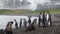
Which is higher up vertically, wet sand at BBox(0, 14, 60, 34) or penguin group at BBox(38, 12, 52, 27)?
penguin group at BBox(38, 12, 52, 27)

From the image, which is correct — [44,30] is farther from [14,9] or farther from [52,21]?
[14,9]

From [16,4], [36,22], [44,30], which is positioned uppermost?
[16,4]

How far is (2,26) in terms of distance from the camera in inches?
80.7

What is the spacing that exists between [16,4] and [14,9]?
0.30ft

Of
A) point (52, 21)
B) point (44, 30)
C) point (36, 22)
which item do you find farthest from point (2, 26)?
point (52, 21)

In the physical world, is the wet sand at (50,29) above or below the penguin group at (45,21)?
below

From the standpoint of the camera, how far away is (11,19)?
2072mm

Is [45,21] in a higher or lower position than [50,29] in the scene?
higher

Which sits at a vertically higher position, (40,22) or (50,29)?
(40,22)

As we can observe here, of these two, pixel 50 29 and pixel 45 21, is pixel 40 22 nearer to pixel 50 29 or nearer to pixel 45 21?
pixel 45 21

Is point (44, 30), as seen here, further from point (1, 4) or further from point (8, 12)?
point (1, 4)

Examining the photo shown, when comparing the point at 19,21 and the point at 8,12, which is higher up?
the point at 8,12

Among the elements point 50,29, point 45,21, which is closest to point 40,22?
point 45,21

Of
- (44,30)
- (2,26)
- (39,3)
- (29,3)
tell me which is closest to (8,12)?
(2,26)
